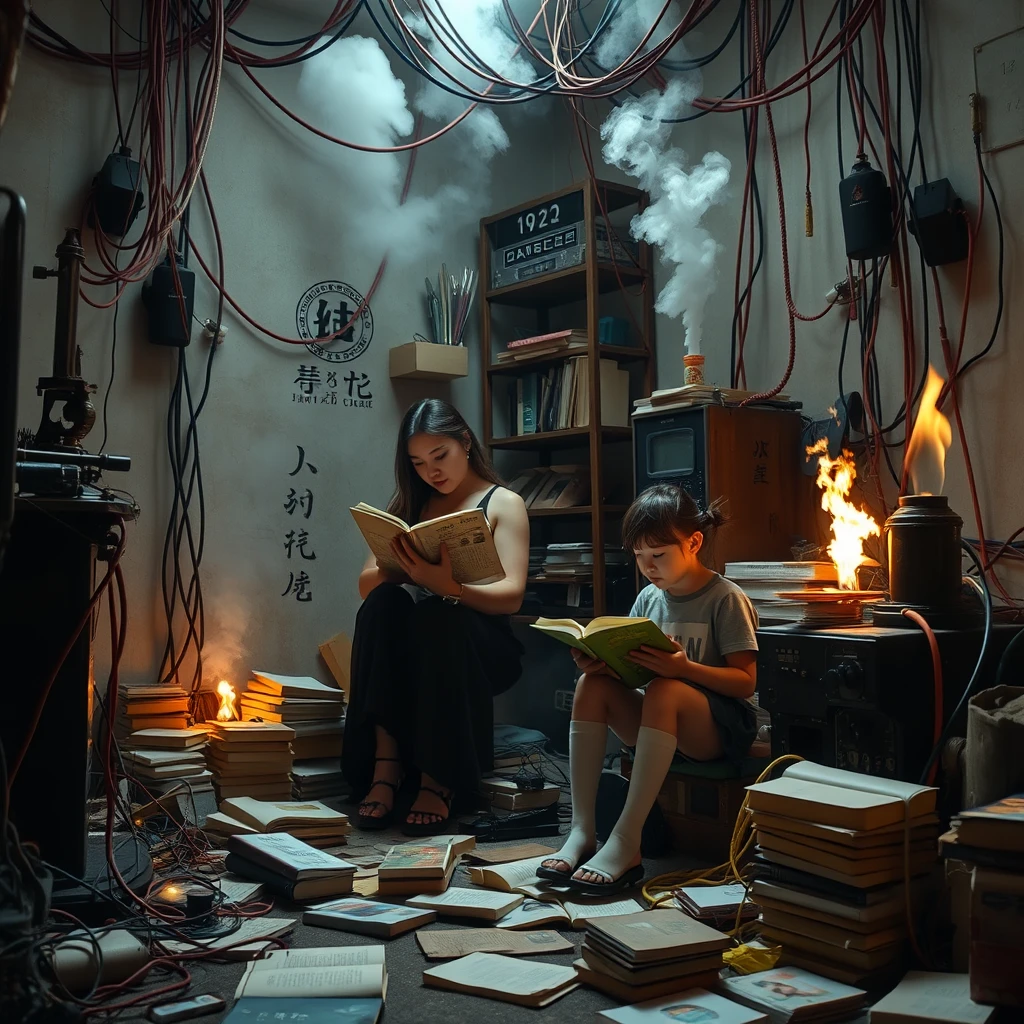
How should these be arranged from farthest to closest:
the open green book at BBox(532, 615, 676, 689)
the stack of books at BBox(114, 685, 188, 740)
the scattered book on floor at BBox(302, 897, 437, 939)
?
the stack of books at BBox(114, 685, 188, 740)
the open green book at BBox(532, 615, 676, 689)
the scattered book on floor at BBox(302, 897, 437, 939)

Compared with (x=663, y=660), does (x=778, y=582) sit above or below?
above

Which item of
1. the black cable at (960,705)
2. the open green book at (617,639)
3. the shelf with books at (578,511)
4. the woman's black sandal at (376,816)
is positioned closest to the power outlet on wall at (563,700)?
the shelf with books at (578,511)

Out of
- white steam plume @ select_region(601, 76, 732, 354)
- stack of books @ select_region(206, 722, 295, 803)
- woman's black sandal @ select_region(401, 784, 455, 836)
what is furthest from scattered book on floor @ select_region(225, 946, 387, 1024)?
white steam plume @ select_region(601, 76, 732, 354)

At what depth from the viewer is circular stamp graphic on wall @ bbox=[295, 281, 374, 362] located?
3471mm

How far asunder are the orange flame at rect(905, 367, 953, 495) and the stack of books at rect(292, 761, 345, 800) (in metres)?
1.76

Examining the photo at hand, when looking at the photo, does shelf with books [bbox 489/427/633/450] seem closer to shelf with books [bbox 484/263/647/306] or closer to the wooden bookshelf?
the wooden bookshelf

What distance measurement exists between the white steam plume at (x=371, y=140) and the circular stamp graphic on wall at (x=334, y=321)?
7.9 inches

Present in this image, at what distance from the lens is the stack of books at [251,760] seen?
8.76 feet

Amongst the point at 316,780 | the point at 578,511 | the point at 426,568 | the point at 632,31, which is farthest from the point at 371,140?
the point at 316,780

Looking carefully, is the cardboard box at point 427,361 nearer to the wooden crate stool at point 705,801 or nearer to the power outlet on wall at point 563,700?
the power outlet on wall at point 563,700

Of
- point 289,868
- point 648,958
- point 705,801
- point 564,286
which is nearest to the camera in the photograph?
point 648,958

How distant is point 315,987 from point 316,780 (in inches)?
54.7

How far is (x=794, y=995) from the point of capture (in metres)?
1.46

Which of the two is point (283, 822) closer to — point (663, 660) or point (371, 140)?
point (663, 660)
